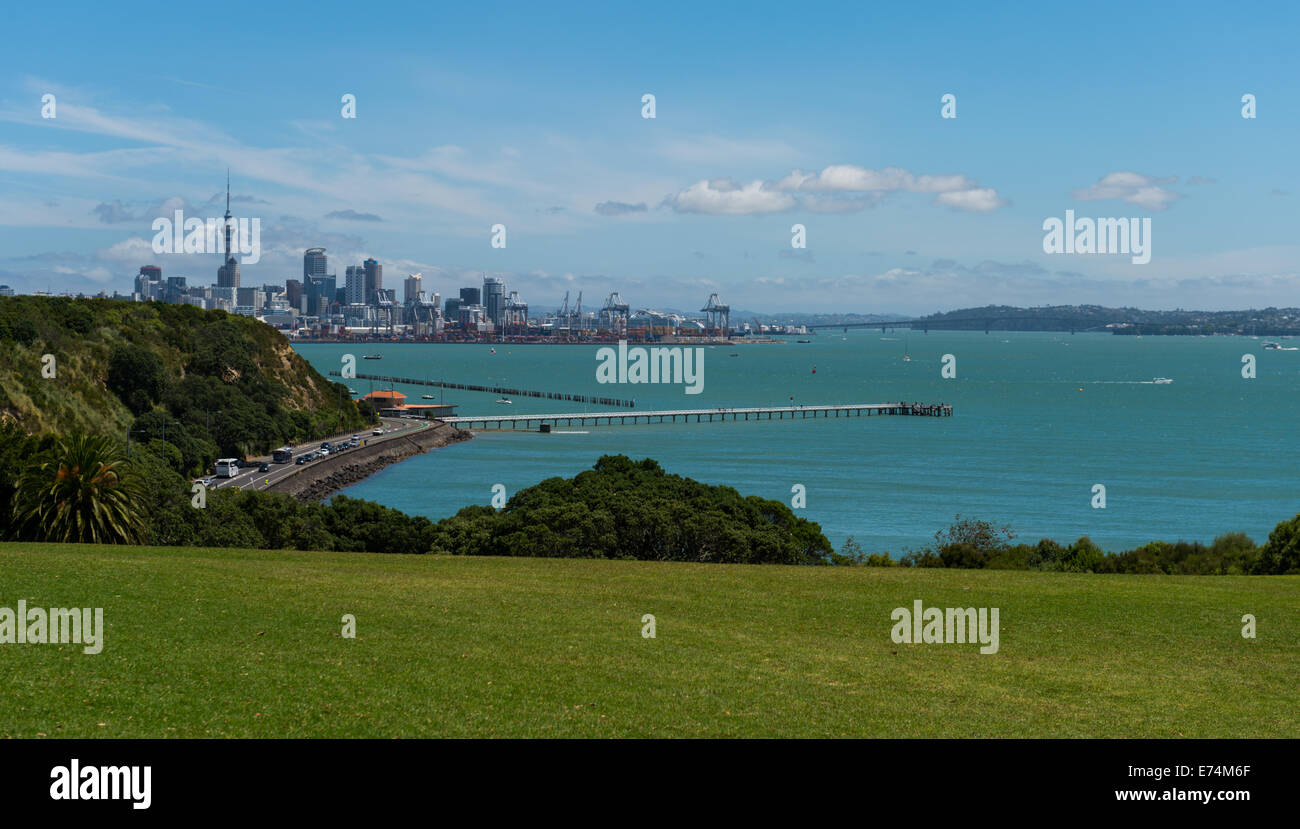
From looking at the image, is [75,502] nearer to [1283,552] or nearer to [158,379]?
[1283,552]

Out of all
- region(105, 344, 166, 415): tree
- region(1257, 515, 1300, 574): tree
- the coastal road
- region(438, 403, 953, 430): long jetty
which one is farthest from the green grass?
region(438, 403, 953, 430): long jetty

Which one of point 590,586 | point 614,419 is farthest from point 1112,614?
point 614,419

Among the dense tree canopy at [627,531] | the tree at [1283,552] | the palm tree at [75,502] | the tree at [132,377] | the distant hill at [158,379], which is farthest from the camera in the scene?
the tree at [132,377]

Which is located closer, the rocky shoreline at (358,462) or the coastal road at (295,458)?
the coastal road at (295,458)

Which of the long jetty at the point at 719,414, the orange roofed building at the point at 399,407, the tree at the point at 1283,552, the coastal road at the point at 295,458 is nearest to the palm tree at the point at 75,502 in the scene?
the tree at the point at 1283,552

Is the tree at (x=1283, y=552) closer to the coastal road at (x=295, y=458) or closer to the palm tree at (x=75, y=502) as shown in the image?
the palm tree at (x=75, y=502)
